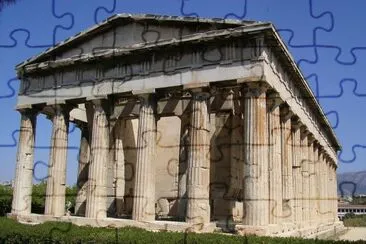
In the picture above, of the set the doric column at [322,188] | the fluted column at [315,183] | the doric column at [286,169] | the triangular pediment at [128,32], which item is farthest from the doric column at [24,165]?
the doric column at [322,188]

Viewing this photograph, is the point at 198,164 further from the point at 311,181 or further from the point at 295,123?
the point at 311,181

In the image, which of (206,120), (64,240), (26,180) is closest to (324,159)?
(206,120)

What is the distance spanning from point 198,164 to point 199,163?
2.5 inches

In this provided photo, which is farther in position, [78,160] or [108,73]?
[78,160]

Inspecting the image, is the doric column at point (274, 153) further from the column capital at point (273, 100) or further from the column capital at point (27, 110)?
the column capital at point (27, 110)

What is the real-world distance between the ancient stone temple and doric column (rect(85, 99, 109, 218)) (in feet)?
0.18

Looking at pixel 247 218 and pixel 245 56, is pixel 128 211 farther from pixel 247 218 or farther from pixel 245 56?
pixel 245 56

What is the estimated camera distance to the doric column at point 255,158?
17.3 meters

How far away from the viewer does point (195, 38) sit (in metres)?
19.4

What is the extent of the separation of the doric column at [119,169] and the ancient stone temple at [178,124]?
3.3 inches

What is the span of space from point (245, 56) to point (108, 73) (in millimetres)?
7462

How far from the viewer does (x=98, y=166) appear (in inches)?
856

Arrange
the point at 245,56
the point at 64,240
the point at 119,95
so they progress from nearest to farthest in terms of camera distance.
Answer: the point at 64,240
the point at 245,56
the point at 119,95

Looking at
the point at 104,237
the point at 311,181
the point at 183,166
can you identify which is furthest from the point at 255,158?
the point at 311,181
